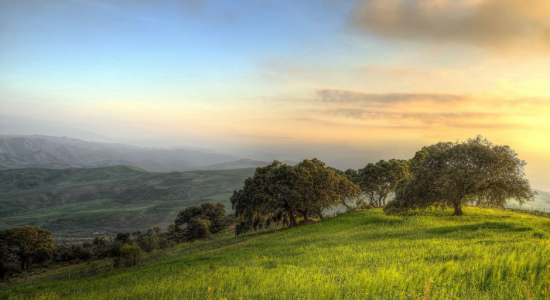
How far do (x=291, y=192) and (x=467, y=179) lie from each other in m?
24.3

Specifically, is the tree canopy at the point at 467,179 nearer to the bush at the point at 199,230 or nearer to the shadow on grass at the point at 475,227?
the shadow on grass at the point at 475,227

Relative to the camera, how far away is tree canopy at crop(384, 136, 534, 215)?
30.6 m

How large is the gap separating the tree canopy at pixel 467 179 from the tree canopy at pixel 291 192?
12.8 metres

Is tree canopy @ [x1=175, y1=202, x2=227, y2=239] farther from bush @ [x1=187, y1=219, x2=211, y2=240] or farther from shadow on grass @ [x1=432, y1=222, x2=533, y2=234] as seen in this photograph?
shadow on grass @ [x1=432, y1=222, x2=533, y2=234]

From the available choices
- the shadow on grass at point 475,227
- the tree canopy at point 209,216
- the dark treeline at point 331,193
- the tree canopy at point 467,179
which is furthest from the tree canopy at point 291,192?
the tree canopy at point 209,216

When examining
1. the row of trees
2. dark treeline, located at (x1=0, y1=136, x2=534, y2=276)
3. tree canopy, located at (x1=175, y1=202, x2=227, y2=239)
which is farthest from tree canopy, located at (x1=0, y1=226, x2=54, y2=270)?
the row of trees

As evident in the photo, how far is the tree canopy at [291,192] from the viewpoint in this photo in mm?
44531

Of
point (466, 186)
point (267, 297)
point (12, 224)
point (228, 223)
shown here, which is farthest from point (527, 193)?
point (12, 224)

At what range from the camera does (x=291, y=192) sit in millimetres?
44500

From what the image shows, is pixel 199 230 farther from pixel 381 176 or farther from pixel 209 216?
pixel 381 176

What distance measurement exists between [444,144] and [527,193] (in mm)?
10881

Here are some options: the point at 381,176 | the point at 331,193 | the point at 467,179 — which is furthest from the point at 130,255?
the point at 381,176

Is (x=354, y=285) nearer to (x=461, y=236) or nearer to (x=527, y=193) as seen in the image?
(x=461, y=236)

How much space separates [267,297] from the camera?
8164mm
